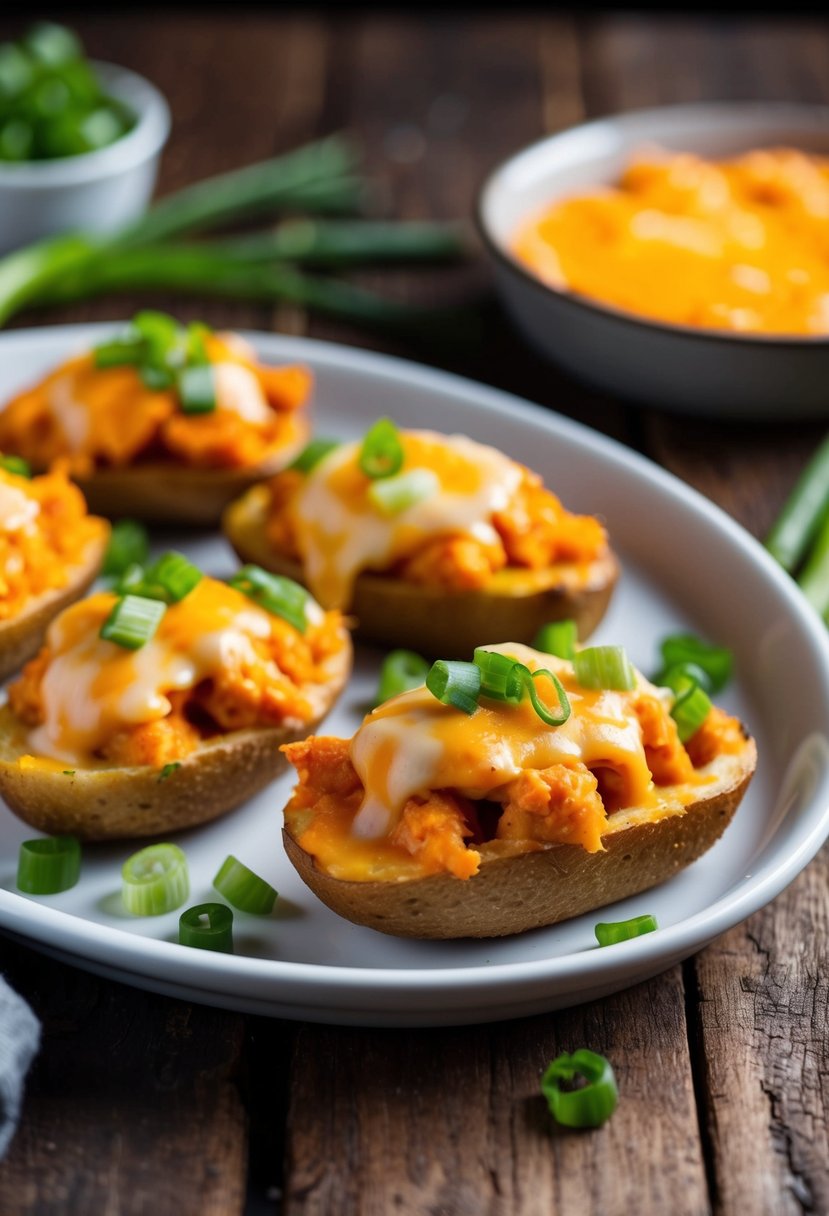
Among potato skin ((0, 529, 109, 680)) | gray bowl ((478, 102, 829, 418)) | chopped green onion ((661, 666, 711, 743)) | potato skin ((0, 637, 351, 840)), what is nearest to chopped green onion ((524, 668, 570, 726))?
chopped green onion ((661, 666, 711, 743))

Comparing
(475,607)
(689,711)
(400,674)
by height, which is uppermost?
(689,711)

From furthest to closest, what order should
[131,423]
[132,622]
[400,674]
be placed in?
[131,423] → [400,674] → [132,622]

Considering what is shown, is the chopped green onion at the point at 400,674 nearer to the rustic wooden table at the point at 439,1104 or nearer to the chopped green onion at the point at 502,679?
the chopped green onion at the point at 502,679

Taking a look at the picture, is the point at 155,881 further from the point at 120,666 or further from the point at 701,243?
the point at 701,243

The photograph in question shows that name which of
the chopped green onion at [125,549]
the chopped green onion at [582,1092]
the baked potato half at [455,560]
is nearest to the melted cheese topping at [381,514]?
the baked potato half at [455,560]

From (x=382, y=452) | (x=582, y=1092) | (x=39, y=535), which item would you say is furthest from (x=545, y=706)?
(x=39, y=535)

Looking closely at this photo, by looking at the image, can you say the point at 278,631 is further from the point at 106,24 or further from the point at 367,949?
the point at 106,24

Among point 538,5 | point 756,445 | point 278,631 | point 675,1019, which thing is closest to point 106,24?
point 538,5

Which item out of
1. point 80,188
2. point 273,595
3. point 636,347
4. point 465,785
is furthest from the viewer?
point 80,188
